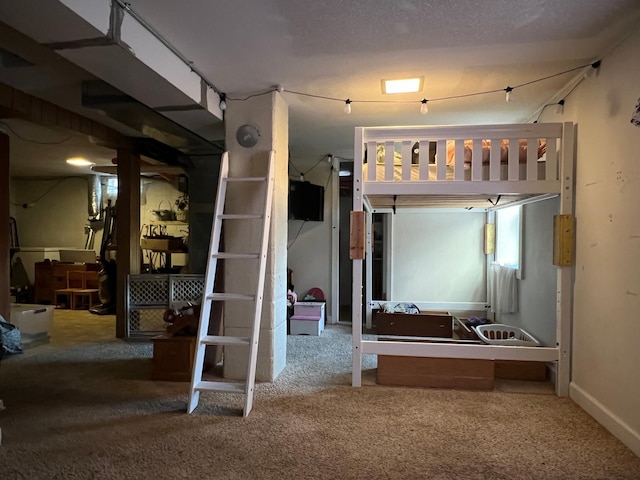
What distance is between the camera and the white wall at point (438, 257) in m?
4.98

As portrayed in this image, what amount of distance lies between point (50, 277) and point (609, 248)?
24.0ft

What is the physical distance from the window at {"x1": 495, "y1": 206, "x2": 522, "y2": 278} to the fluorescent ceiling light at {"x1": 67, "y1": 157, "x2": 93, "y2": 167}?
217 inches

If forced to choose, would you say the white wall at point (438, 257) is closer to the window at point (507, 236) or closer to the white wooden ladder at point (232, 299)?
the window at point (507, 236)

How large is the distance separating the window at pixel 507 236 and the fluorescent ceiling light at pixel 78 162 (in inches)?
217

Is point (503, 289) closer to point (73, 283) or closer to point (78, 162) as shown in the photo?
point (78, 162)

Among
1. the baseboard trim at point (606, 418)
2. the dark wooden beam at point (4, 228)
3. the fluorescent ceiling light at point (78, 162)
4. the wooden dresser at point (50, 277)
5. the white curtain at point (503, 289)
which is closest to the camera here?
the baseboard trim at point (606, 418)

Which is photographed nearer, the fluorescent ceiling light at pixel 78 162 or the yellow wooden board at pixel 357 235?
the yellow wooden board at pixel 357 235

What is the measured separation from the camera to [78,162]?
5902 millimetres

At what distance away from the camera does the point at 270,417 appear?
237cm

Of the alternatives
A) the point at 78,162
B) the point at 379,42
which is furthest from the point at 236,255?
the point at 78,162

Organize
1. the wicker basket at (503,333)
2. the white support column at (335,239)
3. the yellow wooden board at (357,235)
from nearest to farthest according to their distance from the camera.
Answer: the yellow wooden board at (357,235), the wicker basket at (503,333), the white support column at (335,239)

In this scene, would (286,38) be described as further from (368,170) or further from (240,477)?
(240,477)

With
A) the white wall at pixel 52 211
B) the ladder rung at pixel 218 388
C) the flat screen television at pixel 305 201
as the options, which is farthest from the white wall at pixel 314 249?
the white wall at pixel 52 211

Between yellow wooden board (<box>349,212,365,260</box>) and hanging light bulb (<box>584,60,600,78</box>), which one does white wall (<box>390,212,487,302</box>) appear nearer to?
yellow wooden board (<box>349,212,365,260</box>)
